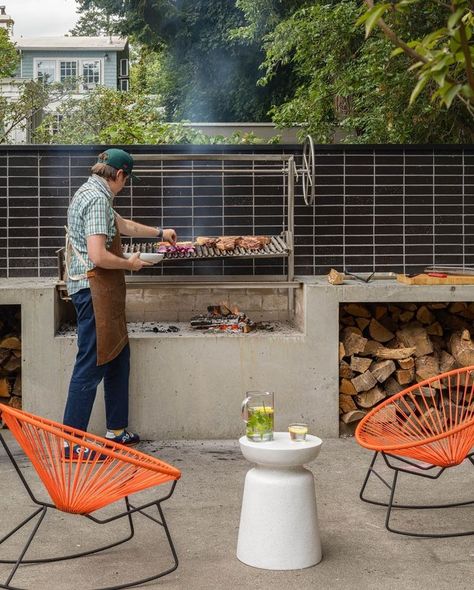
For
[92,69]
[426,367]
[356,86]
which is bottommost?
[426,367]

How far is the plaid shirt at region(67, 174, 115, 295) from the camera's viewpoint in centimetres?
619

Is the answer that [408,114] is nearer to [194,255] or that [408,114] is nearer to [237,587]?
[194,255]

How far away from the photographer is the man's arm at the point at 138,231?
274 inches

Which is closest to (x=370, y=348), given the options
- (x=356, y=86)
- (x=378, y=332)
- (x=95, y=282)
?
(x=378, y=332)

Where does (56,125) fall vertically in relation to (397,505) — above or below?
above

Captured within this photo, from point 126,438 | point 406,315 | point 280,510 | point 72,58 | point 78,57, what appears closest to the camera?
point 280,510

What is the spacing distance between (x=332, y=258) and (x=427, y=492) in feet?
9.30

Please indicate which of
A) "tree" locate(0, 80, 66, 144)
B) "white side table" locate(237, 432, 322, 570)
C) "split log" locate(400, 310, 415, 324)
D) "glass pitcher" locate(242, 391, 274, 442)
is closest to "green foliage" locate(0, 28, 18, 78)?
"tree" locate(0, 80, 66, 144)

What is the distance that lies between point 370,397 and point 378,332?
1.64 ft

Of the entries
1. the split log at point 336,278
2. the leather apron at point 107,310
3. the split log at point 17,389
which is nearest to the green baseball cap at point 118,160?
the leather apron at point 107,310

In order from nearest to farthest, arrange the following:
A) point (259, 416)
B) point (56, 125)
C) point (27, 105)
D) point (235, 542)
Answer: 1. point (259, 416)
2. point (235, 542)
3. point (27, 105)
4. point (56, 125)

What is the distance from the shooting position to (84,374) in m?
6.35

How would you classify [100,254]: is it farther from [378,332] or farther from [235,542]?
[378,332]

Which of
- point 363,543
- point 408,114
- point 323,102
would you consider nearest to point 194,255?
point 363,543
